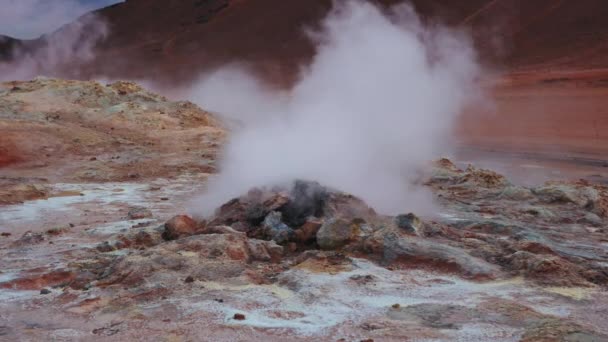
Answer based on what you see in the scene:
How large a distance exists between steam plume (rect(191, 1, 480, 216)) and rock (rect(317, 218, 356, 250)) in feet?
3.57

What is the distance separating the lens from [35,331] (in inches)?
159

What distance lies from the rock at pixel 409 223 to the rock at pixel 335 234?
46 cm

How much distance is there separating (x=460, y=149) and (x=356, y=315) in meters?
13.0

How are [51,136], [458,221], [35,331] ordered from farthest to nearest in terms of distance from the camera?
[51,136], [458,221], [35,331]

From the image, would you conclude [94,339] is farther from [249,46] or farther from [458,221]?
[249,46]

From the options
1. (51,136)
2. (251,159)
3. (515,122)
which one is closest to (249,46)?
(515,122)

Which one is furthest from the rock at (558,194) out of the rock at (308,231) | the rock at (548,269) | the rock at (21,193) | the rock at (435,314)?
the rock at (21,193)

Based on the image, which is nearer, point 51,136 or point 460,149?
point 51,136

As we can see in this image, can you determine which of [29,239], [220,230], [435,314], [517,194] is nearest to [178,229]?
[220,230]

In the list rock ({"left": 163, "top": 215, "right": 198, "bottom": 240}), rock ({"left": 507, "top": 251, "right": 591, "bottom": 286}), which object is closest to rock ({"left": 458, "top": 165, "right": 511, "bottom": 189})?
rock ({"left": 507, "top": 251, "right": 591, "bottom": 286})

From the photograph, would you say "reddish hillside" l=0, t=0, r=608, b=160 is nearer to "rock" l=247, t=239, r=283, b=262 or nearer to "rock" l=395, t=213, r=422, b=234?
"rock" l=395, t=213, r=422, b=234

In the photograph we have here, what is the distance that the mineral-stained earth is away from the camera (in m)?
4.07

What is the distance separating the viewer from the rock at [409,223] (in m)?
5.92

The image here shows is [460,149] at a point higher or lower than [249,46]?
lower
